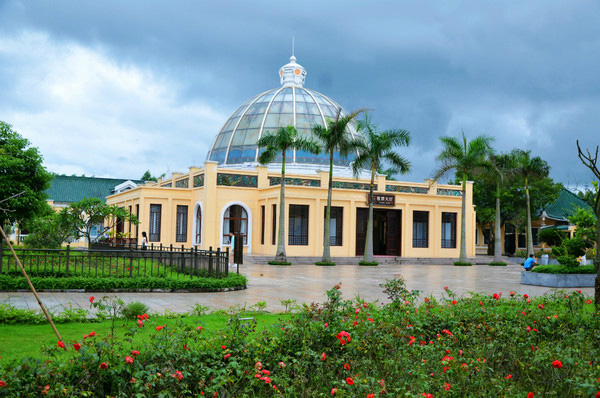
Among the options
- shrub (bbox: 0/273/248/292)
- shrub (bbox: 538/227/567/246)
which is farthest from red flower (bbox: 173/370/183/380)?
shrub (bbox: 538/227/567/246)

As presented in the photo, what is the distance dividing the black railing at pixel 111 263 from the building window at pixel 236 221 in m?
18.8

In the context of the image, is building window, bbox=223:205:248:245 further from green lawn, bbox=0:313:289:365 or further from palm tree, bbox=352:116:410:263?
green lawn, bbox=0:313:289:365

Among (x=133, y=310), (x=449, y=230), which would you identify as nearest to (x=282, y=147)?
(x=449, y=230)

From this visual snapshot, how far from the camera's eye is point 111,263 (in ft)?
46.1

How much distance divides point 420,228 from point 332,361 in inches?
1219

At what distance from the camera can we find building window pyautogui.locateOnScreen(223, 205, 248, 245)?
33.9 meters

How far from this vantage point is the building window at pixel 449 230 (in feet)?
120

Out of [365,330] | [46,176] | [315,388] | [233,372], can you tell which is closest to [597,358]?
[365,330]

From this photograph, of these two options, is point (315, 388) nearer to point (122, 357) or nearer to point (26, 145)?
point (122, 357)

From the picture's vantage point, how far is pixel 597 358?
5910mm

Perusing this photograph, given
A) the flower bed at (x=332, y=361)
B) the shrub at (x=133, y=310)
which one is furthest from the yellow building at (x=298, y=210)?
the flower bed at (x=332, y=361)

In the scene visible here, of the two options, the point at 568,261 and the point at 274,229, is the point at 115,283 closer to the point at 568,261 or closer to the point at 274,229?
the point at 568,261

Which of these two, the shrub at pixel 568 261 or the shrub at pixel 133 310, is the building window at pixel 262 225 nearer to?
the shrub at pixel 568 261

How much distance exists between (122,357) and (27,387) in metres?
0.90
